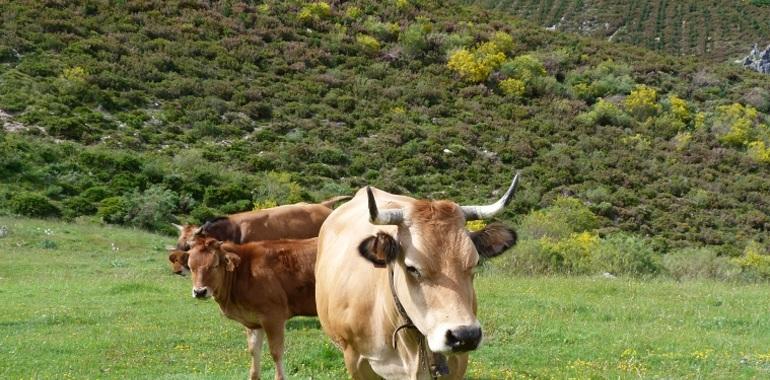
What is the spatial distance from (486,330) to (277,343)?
12.5 feet

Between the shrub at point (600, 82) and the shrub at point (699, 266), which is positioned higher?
the shrub at point (699, 266)

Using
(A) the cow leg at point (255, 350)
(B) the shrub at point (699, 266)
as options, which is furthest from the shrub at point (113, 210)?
(A) the cow leg at point (255, 350)

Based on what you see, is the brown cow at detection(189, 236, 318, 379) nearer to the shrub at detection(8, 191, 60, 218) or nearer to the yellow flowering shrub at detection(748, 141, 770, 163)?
the shrub at detection(8, 191, 60, 218)

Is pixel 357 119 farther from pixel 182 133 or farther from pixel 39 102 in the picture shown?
pixel 39 102

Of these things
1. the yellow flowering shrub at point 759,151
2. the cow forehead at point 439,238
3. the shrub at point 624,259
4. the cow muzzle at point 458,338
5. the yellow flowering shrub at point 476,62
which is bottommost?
the yellow flowering shrub at point 759,151

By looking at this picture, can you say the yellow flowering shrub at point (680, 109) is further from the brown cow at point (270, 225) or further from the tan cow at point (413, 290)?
the tan cow at point (413, 290)

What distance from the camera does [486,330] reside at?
12.5m

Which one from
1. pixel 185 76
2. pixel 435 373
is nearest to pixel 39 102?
pixel 185 76

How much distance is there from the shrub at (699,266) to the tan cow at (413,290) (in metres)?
19.4

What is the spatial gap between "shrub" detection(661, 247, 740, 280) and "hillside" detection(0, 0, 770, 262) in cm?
554

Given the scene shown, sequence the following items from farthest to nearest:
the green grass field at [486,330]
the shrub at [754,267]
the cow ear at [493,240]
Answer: the shrub at [754,267], the green grass field at [486,330], the cow ear at [493,240]

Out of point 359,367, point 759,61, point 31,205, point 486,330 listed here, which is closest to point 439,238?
point 359,367

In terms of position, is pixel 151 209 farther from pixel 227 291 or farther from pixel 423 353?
pixel 423 353

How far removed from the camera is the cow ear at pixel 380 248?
Answer: 5305 mm
